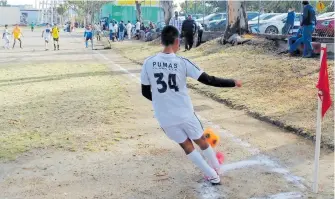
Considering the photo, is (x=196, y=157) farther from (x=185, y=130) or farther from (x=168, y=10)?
(x=168, y=10)

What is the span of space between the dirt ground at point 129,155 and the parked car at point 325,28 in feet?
27.9

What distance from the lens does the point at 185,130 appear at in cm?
518

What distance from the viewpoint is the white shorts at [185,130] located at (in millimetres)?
5117

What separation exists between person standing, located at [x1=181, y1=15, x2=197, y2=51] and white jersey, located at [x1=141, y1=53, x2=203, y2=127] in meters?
18.9

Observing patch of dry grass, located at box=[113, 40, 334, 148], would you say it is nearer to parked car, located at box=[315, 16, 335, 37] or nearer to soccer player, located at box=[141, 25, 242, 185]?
parked car, located at box=[315, 16, 335, 37]

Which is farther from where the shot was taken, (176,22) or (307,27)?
(176,22)

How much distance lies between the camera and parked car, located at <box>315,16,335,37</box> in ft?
59.0

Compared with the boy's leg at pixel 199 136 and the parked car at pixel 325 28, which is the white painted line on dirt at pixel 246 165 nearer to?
the boy's leg at pixel 199 136

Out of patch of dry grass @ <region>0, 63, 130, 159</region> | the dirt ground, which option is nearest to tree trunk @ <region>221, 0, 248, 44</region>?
patch of dry grass @ <region>0, 63, 130, 159</region>

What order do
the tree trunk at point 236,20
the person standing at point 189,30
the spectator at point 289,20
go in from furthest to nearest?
the person standing at point 189,30
the tree trunk at point 236,20
the spectator at point 289,20

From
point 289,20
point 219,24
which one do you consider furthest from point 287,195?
point 219,24

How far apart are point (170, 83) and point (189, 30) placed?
19.1m

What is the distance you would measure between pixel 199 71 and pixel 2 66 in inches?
692

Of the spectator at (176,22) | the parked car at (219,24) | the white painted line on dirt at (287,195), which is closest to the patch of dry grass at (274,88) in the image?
the white painted line on dirt at (287,195)
